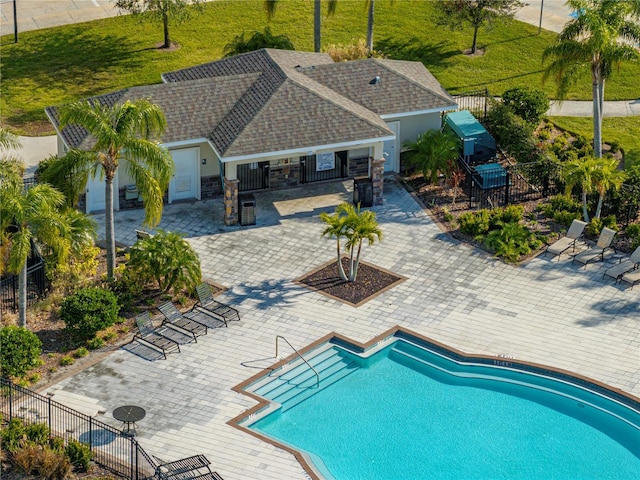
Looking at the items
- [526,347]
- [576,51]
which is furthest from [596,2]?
[526,347]

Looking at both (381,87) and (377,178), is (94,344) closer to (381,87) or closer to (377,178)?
(377,178)

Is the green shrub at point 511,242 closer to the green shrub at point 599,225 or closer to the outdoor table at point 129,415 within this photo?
the green shrub at point 599,225

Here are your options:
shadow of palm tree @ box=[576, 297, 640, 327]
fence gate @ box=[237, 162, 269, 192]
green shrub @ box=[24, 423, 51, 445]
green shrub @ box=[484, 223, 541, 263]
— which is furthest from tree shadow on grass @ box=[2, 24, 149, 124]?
shadow of palm tree @ box=[576, 297, 640, 327]

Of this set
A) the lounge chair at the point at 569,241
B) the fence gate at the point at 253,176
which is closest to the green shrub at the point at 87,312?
the fence gate at the point at 253,176

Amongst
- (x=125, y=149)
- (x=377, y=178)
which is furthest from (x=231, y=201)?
(x=125, y=149)

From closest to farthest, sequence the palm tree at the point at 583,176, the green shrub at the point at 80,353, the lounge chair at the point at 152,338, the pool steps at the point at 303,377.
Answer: the pool steps at the point at 303,377, the green shrub at the point at 80,353, the lounge chair at the point at 152,338, the palm tree at the point at 583,176
